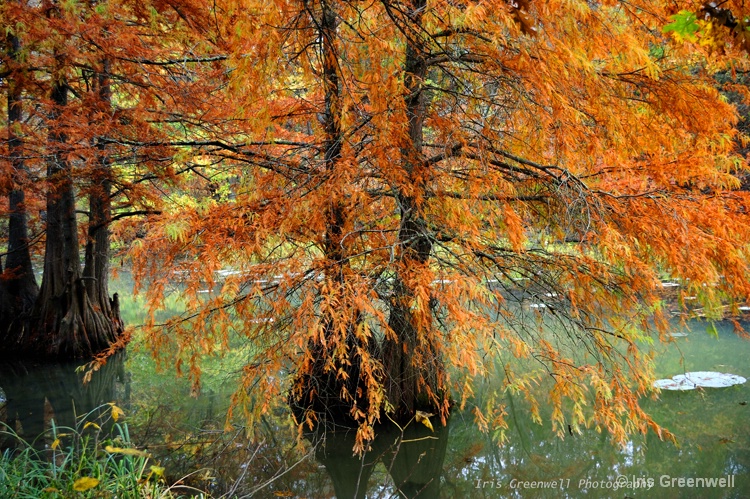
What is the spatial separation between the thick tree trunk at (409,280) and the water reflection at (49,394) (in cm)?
329

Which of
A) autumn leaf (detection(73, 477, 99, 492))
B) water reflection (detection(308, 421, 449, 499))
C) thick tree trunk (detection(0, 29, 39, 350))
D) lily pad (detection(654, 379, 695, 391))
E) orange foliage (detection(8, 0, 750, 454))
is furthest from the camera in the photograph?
thick tree trunk (detection(0, 29, 39, 350))

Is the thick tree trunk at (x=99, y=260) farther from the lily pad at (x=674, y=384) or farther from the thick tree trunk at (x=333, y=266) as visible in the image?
the lily pad at (x=674, y=384)

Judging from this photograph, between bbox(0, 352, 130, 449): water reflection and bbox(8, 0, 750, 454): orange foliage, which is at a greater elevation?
bbox(8, 0, 750, 454): orange foliage

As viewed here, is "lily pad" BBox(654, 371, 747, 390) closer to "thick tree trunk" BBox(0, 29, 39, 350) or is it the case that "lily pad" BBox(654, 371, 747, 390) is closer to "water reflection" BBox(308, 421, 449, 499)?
"water reflection" BBox(308, 421, 449, 499)

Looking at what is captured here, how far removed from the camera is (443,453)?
18.6 ft

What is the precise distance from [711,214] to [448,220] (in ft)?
6.18

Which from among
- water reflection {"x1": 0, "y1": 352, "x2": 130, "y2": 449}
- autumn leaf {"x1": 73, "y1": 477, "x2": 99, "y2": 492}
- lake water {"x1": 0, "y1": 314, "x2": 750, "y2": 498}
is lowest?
lake water {"x1": 0, "y1": 314, "x2": 750, "y2": 498}

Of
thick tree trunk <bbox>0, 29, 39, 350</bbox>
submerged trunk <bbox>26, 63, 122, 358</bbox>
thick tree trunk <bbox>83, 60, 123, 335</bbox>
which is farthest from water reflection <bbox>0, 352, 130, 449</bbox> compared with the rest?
thick tree trunk <bbox>83, 60, 123, 335</bbox>

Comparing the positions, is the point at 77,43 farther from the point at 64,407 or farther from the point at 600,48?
the point at 600,48

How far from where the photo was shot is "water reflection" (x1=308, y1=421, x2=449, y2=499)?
16.6 ft

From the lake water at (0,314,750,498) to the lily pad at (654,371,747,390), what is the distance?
10cm

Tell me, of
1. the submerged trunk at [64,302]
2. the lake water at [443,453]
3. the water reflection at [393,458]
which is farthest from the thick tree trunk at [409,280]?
the submerged trunk at [64,302]

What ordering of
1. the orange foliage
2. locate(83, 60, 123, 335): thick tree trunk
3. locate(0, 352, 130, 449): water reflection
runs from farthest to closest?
1. locate(83, 60, 123, 335): thick tree trunk
2. locate(0, 352, 130, 449): water reflection
3. the orange foliage

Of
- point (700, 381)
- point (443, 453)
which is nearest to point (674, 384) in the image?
point (700, 381)
